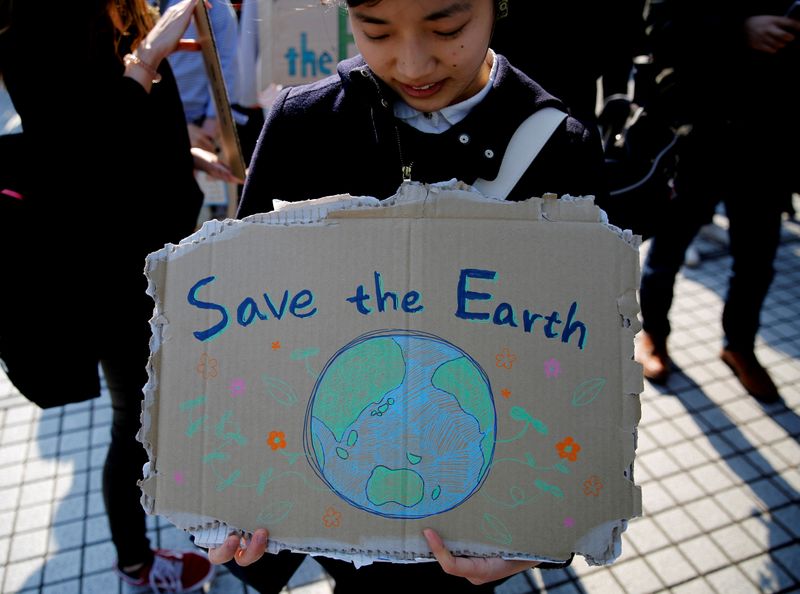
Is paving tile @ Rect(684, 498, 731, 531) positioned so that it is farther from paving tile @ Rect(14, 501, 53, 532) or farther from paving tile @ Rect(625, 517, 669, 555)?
paving tile @ Rect(14, 501, 53, 532)

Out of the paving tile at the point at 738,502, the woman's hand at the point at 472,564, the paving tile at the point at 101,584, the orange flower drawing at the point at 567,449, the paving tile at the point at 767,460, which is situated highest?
the orange flower drawing at the point at 567,449

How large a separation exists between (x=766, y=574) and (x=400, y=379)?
1.84m

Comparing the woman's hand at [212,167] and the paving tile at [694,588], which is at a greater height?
the woman's hand at [212,167]

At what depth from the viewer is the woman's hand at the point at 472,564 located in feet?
3.29

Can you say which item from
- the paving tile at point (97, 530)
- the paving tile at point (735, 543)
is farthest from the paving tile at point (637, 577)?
the paving tile at point (97, 530)

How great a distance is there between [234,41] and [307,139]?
6.00 feet

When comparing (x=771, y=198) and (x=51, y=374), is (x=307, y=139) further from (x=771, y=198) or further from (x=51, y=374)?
(x=771, y=198)

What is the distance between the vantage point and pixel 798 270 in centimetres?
367

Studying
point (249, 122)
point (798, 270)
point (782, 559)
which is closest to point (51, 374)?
point (249, 122)

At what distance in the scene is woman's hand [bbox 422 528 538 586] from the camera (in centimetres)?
100

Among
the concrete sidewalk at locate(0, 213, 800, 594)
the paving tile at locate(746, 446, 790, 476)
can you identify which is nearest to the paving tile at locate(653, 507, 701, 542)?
the concrete sidewalk at locate(0, 213, 800, 594)

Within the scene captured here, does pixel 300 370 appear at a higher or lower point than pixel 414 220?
lower

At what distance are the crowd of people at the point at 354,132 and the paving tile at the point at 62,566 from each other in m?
0.24

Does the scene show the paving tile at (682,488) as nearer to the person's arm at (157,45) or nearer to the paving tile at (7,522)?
the person's arm at (157,45)
